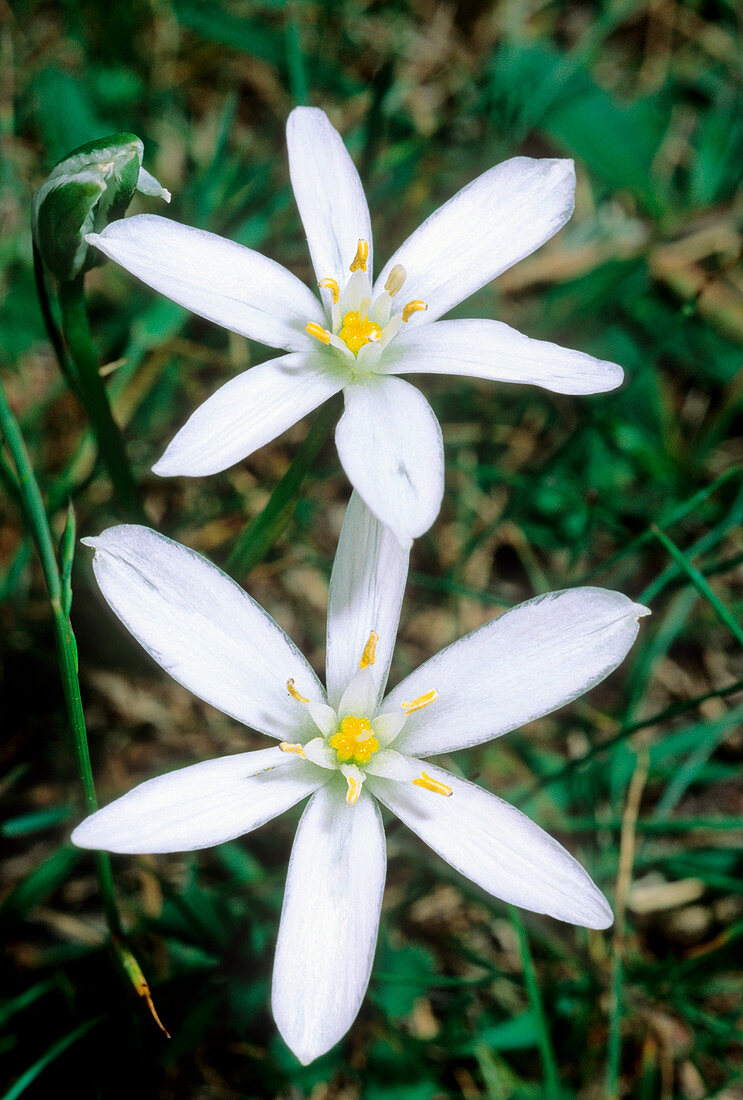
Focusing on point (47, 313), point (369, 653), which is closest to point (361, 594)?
point (369, 653)

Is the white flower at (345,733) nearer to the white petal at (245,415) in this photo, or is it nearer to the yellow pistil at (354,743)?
the yellow pistil at (354,743)

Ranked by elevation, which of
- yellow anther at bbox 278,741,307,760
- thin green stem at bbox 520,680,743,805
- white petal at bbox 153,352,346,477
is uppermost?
white petal at bbox 153,352,346,477

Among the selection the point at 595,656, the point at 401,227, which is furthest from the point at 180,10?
the point at 595,656

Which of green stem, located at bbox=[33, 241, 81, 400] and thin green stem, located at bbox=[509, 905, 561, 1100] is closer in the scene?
green stem, located at bbox=[33, 241, 81, 400]

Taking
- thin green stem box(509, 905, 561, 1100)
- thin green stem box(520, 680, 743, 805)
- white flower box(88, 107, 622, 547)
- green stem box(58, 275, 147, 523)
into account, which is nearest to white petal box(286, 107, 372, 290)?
white flower box(88, 107, 622, 547)

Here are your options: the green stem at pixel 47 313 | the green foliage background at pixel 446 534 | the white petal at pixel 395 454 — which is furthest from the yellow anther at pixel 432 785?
the green stem at pixel 47 313

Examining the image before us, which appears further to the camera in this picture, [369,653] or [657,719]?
[657,719]

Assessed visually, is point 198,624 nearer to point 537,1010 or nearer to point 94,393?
point 94,393

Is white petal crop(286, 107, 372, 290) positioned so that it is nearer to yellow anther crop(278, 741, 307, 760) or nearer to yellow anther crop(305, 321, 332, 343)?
yellow anther crop(305, 321, 332, 343)
